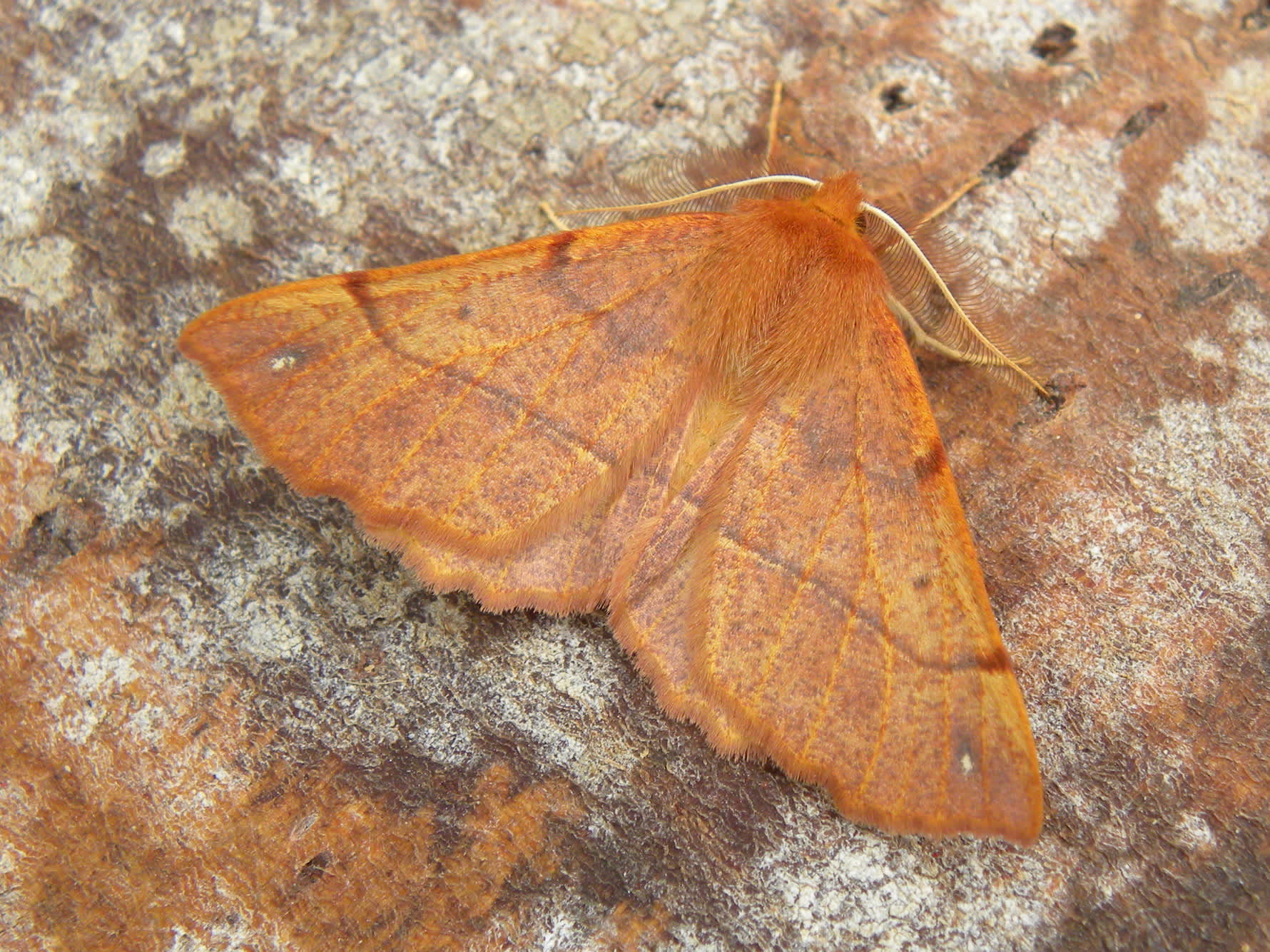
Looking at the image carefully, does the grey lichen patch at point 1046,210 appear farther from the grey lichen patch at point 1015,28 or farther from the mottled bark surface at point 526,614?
the grey lichen patch at point 1015,28

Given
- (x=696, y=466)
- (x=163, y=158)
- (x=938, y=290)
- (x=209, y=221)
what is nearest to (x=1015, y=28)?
(x=938, y=290)

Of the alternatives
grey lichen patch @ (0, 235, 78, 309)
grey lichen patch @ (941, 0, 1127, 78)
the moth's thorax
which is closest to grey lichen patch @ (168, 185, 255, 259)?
grey lichen patch @ (0, 235, 78, 309)

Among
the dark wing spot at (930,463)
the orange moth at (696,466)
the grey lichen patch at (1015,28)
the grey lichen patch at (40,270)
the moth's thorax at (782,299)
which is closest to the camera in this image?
the orange moth at (696,466)

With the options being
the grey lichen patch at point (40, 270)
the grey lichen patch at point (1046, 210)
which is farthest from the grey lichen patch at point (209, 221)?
the grey lichen patch at point (1046, 210)

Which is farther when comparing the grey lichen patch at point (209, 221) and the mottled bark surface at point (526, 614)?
the grey lichen patch at point (209, 221)

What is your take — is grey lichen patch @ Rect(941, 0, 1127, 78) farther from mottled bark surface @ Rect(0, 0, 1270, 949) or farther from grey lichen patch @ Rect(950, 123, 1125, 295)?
grey lichen patch @ Rect(950, 123, 1125, 295)

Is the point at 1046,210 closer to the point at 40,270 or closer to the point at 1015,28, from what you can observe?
the point at 1015,28

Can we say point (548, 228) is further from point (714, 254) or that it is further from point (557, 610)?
point (557, 610)
